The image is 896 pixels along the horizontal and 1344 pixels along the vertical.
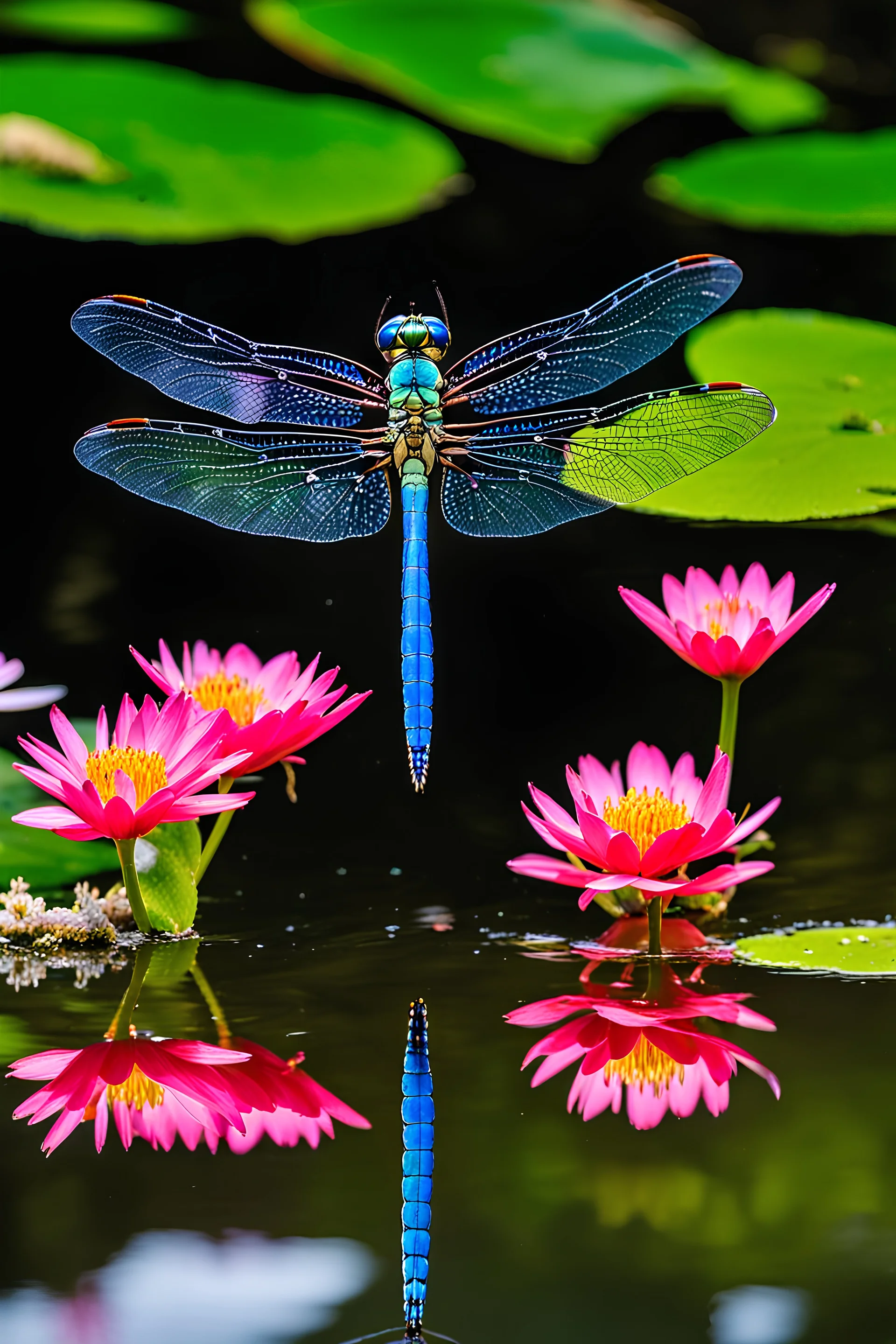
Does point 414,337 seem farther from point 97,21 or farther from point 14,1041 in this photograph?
point 97,21

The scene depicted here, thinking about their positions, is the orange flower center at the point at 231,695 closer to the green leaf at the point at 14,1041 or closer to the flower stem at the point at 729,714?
the green leaf at the point at 14,1041

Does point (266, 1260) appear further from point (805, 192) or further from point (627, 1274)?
point (805, 192)

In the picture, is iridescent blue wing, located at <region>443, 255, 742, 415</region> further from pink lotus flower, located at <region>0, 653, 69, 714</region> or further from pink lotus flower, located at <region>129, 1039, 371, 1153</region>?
pink lotus flower, located at <region>129, 1039, 371, 1153</region>

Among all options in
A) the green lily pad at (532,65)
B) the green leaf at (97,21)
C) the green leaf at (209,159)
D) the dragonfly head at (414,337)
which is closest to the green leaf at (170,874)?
the dragonfly head at (414,337)

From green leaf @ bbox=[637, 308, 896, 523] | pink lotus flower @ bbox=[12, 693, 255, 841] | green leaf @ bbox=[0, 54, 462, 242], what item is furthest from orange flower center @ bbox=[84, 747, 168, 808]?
green leaf @ bbox=[0, 54, 462, 242]

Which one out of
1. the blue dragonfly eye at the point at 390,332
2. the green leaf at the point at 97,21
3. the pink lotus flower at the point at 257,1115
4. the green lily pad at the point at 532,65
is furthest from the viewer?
the green leaf at the point at 97,21

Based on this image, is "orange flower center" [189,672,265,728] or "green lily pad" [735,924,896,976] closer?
"green lily pad" [735,924,896,976]

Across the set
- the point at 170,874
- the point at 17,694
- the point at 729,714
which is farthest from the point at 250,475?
the point at 729,714
